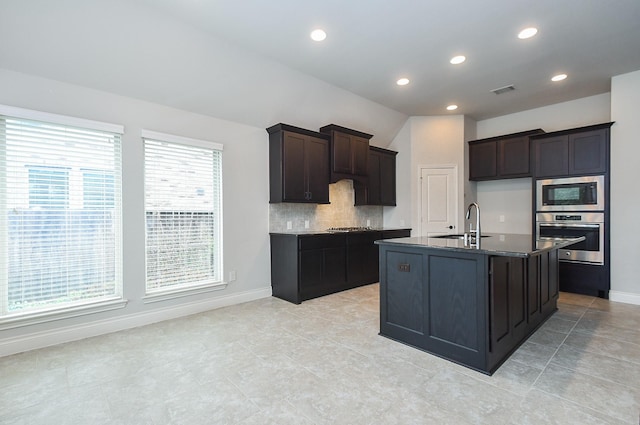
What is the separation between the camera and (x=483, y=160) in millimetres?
5840

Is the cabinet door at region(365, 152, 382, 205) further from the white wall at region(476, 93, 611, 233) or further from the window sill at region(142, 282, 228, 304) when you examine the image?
the window sill at region(142, 282, 228, 304)

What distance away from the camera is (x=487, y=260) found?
2338 millimetres

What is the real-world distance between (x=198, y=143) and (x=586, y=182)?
5.45 m

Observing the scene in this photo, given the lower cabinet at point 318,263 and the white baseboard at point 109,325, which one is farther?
the lower cabinet at point 318,263

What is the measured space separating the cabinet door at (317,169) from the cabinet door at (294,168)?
77 millimetres

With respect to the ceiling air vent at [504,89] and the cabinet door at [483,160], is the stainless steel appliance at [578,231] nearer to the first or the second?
the cabinet door at [483,160]

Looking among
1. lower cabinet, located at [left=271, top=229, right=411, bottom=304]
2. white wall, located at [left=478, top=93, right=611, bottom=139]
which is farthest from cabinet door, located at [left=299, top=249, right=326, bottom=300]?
white wall, located at [left=478, top=93, right=611, bottom=139]

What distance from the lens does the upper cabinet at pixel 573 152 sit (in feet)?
14.5

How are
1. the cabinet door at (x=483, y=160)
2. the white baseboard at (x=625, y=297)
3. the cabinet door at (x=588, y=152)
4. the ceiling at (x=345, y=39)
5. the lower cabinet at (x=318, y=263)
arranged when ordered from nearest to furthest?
the ceiling at (x=345, y=39) < the white baseboard at (x=625, y=297) < the lower cabinet at (x=318, y=263) < the cabinet door at (x=588, y=152) < the cabinet door at (x=483, y=160)

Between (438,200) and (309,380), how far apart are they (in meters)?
4.60

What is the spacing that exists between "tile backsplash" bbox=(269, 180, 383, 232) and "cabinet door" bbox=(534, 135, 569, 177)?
9.30 feet

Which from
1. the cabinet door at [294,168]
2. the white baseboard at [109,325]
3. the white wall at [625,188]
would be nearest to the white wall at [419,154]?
the white wall at [625,188]

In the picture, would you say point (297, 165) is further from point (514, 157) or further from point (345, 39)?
point (514, 157)

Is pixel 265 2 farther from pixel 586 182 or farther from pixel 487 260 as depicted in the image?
pixel 586 182
